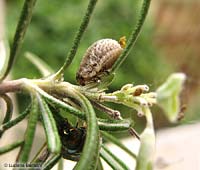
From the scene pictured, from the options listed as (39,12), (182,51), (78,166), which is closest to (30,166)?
(78,166)

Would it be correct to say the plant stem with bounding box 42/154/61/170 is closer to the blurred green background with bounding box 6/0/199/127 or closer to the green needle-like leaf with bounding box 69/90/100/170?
the green needle-like leaf with bounding box 69/90/100/170

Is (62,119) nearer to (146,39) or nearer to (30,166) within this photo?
(30,166)

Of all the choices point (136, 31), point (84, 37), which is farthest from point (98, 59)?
point (84, 37)

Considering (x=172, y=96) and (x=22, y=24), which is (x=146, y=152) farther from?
(x=22, y=24)

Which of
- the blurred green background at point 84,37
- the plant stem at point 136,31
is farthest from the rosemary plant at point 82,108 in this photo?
the blurred green background at point 84,37

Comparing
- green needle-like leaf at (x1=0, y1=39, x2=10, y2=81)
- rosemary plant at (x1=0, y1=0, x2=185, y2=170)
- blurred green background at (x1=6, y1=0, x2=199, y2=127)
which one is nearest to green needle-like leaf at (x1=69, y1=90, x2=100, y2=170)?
rosemary plant at (x1=0, y1=0, x2=185, y2=170)
